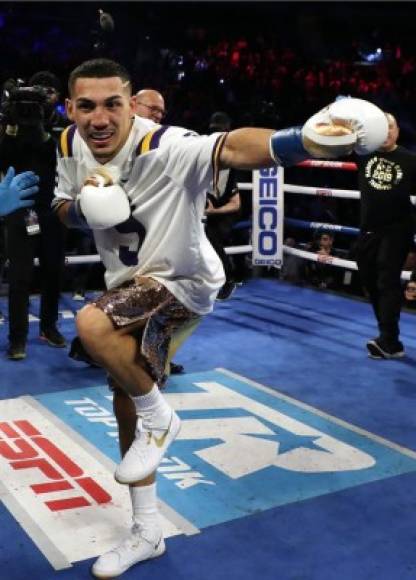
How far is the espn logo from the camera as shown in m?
2.18

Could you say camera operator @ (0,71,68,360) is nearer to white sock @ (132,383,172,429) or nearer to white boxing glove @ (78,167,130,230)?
white boxing glove @ (78,167,130,230)

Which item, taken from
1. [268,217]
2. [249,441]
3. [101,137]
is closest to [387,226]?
[268,217]

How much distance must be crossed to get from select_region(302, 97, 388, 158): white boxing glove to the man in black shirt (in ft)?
7.69

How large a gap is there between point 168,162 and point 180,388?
1696 millimetres

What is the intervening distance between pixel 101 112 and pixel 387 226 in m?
2.39

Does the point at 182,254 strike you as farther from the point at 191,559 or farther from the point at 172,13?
the point at 172,13

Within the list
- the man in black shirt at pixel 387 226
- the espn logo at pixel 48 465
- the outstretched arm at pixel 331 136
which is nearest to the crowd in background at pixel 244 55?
the man in black shirt at pixel 387 226

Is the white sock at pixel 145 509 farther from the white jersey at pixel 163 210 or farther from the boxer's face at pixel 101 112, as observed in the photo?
the boxer's face at pixel 101 112

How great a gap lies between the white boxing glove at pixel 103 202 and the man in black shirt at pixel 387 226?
7.60 ft

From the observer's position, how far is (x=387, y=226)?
381 cm

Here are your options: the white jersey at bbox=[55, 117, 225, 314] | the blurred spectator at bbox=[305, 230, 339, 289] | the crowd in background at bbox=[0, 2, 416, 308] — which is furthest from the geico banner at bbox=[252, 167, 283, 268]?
the white jersey at bbox=[55, 117, 225, 314]

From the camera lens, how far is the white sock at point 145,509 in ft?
6.13

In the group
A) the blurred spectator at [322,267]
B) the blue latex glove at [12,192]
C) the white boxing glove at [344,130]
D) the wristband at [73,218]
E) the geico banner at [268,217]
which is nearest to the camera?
the white boxing glove at [344,130]

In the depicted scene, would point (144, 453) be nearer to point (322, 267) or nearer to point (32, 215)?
point (32, 215)
